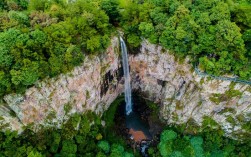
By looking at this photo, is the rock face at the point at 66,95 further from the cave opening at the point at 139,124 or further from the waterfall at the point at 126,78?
the cave opening at the point at 139,124

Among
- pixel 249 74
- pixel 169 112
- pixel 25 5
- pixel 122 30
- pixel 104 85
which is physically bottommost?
pixel 169 112

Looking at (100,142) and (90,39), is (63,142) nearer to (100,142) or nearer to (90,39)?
(100,142)

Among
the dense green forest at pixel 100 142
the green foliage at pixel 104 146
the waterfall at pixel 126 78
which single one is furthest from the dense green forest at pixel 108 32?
the green foliage at pixel 104 146

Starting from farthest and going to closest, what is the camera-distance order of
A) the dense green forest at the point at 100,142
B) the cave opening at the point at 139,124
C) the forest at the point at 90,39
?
the cave opening at the point at 139,124, the dense green forest at the point at 100,142, the forest at the point at 90,39

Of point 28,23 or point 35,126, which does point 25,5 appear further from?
point 35,126

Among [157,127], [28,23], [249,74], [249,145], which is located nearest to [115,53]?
[28,23]

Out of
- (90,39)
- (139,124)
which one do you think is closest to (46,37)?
(90,39)

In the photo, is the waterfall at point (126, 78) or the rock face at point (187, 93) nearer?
the rock face at point (187, 93)

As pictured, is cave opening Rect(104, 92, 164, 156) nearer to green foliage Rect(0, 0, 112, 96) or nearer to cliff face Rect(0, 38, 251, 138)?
cliff face Rect(0, 38, 251, 138)
